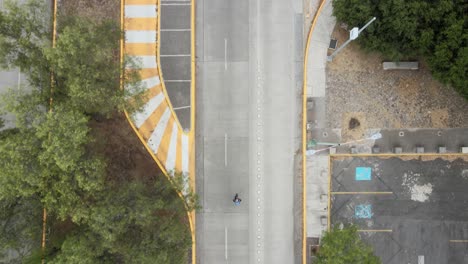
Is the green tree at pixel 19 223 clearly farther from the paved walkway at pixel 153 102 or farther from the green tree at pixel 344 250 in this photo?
the green tree at pixel 344 250

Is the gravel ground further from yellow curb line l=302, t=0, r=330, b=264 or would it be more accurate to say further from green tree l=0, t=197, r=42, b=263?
green tree l=0, t=197, r=42, b=263

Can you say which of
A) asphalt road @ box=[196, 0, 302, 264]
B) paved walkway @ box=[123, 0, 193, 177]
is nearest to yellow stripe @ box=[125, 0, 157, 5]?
paved walkway @ box=[123, 0, 193, 177]

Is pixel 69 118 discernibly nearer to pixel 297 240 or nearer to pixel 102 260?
pixel 102 260

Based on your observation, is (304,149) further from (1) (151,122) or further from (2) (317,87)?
(1) (151,122)

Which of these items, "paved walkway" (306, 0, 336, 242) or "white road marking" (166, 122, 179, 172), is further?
"paved walkway" (306, 0, 336, 242)

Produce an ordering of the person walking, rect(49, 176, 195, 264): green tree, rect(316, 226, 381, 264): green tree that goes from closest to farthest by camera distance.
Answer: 1. rect(49, 176, 195, 264): green tree
2. rect(316, 226, 381, 264): green tree
3. the person walking
